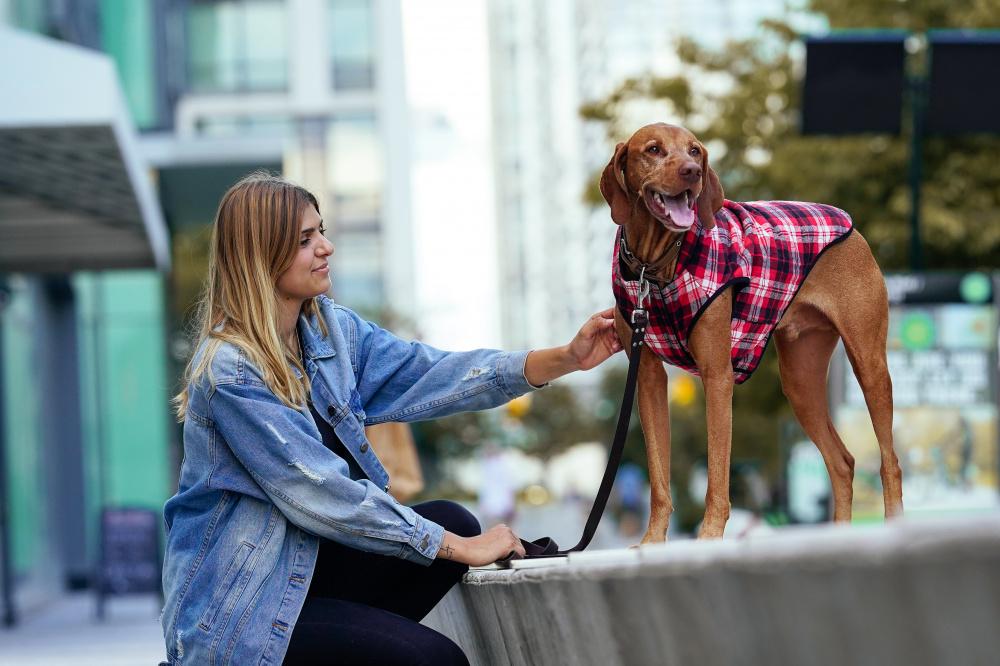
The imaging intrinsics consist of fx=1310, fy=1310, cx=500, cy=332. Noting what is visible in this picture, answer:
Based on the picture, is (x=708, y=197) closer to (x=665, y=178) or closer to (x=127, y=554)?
(x=665, y=178)

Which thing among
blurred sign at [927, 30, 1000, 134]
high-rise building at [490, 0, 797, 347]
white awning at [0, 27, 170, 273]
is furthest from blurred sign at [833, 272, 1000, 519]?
high-rise building at [490, 0, 797, 347]

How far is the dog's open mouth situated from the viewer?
330cm

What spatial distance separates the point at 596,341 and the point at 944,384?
988 cm

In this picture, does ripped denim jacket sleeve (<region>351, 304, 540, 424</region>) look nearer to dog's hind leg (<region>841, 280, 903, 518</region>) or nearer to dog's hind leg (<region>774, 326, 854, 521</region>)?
dog's hind leg (<region>774, 326, 854, 521</region>)

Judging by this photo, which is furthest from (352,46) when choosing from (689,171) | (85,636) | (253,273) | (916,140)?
(689,171)

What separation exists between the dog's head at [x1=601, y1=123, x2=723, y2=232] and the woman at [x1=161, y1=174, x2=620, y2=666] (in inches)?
36.5

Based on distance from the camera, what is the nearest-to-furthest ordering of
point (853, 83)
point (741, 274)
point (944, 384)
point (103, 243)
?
point (741, 274) → point (944, 384) → point (853, 83) → point (103, 243)

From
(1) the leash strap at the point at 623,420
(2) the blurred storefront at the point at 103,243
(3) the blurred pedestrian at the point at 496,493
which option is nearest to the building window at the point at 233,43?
(2) the blurred storefront at the point at 103,243

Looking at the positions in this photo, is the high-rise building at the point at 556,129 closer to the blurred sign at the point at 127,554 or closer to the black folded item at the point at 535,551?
the blurred sign at the point at 127,554

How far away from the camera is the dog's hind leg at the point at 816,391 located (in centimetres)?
370

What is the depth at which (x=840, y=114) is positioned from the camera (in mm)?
14258

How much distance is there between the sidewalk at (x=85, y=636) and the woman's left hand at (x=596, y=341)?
6.32m

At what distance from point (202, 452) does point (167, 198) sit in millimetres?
16511

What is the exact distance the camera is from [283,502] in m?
3.43
